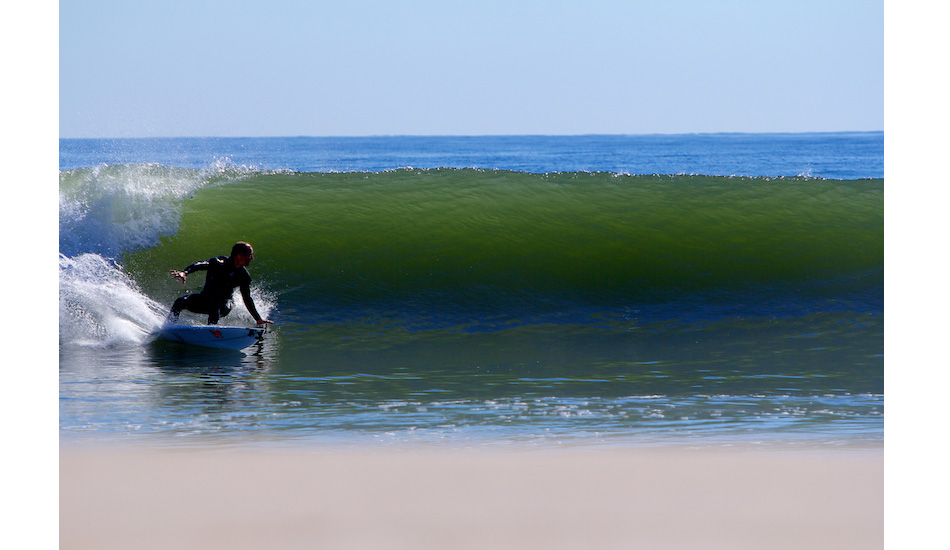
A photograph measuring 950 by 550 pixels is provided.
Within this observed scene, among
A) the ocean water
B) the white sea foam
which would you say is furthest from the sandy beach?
the white sea foam

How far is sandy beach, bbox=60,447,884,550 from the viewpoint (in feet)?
9.68

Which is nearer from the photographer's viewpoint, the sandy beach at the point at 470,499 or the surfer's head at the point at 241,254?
the sandy beach at the point at 470,499

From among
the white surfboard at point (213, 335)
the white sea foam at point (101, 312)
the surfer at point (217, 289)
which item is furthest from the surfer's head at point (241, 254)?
the white sea foam at point (101, 312)

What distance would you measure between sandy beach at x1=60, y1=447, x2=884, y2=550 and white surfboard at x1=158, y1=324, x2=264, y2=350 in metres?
2.35

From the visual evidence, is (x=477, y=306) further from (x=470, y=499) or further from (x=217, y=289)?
(x=470, y=499)

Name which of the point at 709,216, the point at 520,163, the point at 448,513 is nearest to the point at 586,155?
the point at 520,163

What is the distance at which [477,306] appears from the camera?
318 inches

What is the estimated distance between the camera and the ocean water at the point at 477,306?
4484 mm

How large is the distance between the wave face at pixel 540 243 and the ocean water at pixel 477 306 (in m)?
0.03

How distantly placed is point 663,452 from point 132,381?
325cm

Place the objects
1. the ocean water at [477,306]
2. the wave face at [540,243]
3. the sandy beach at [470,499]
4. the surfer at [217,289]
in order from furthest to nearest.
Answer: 1. the wave face at [540,243]
2. the surfer at [217,289]
3. the ocean water at [477,306]
4. the sandy beach at [470,499]

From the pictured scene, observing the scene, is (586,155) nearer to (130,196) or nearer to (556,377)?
(130,196)

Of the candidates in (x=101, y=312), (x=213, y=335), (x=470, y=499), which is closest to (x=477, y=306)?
(x=213, y=335)

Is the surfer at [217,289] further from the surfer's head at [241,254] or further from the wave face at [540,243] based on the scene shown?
the wave face at [540,243]
